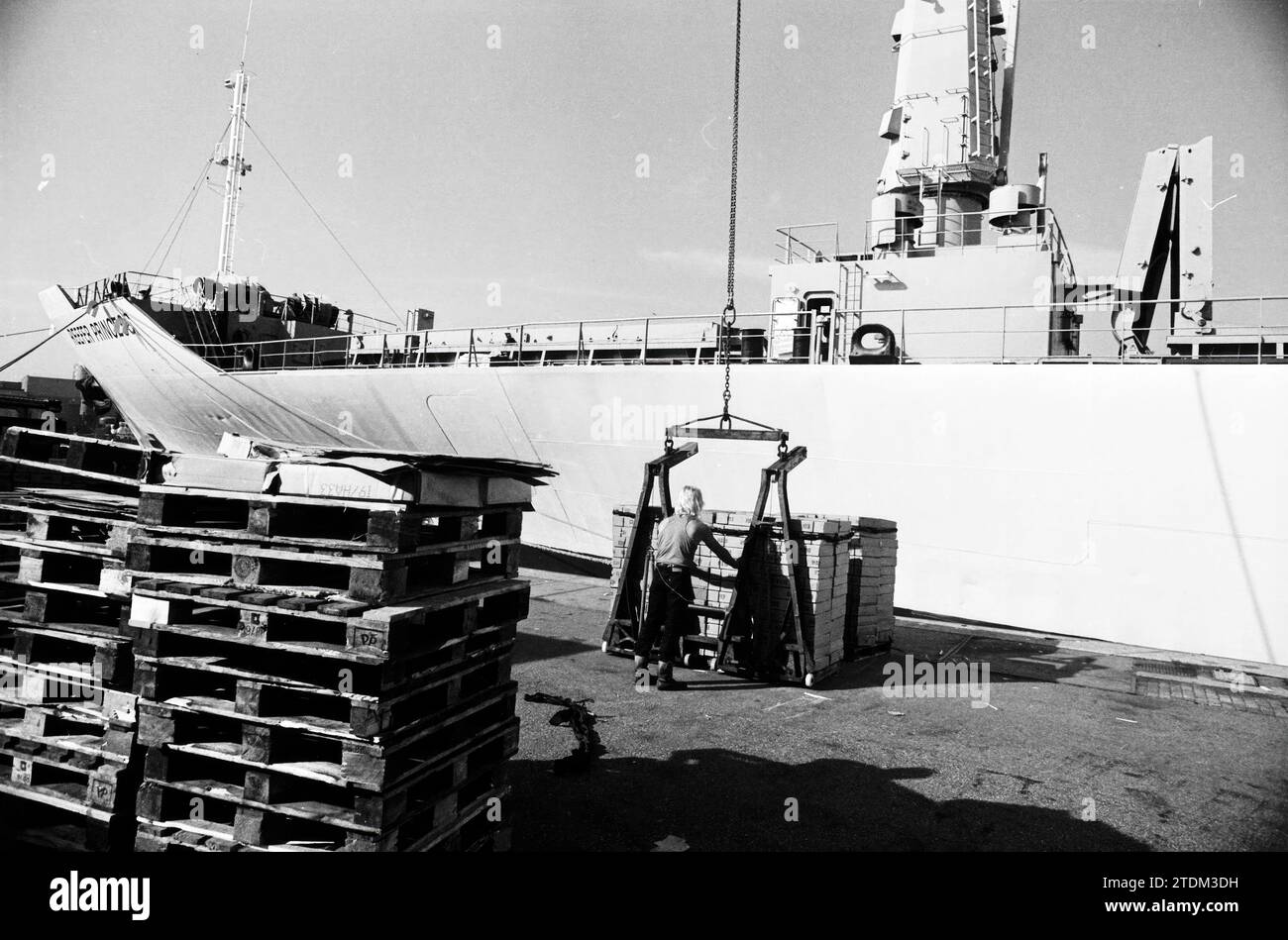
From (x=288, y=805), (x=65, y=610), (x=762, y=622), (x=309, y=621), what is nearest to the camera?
(x=288, y=805)

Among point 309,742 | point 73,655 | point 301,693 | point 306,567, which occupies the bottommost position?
point 309,742

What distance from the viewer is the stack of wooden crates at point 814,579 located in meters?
7.28

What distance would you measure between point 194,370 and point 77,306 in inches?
328

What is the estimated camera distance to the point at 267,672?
3.06 m

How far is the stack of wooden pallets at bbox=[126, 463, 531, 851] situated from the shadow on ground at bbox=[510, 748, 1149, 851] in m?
0.68

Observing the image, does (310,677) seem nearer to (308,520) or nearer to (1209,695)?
(308,520)

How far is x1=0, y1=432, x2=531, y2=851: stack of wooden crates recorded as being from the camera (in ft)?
9.45

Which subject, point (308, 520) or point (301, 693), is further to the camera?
point (308, 520)

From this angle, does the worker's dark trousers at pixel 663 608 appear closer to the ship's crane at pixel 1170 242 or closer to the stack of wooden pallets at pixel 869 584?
the stack of wooden pallets at pixel 869 584

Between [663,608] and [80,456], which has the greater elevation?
[80,456]

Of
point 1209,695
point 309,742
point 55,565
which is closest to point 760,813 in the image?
point 309,742

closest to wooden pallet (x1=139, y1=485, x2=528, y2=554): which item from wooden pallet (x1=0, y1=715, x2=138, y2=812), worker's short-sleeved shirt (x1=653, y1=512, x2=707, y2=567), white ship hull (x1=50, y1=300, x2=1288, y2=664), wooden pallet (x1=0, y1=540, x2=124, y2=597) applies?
wooden pallet (x1=0, y1=540, x2=124, y2=597)

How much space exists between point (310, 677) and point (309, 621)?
0.22 m

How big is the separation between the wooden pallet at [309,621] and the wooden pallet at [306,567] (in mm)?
63
